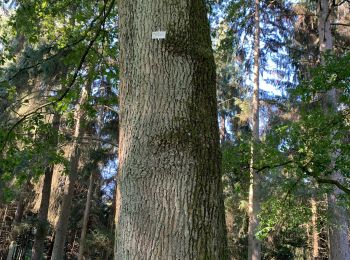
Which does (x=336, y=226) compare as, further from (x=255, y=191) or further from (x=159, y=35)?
(x=159, y=35)

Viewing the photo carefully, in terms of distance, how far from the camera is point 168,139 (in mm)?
1899

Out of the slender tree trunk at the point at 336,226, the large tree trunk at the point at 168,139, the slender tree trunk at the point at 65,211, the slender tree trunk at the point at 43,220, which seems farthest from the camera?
the slender tree trunk at the point at 43,220

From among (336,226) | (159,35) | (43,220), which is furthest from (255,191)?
(159,35)

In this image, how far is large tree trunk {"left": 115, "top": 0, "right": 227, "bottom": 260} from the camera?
179 centimetres

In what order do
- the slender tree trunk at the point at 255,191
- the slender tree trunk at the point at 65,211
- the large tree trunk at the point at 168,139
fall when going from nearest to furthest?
the large tree trunk at the point at 168,139, the slender tree trunk at the point at 65,211, the slender tree trunk at the point at 255,191

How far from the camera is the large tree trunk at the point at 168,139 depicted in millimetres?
1794

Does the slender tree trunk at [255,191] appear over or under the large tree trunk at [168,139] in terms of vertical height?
over

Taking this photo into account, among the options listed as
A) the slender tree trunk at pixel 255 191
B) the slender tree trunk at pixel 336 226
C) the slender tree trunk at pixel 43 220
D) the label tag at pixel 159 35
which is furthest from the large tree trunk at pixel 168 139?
the slender tree trunk at pixel 43 220

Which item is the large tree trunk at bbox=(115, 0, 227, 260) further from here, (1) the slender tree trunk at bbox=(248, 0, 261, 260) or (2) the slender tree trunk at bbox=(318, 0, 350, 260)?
(1) the slender tree trunk at bbox=(248, 0, 261, 260)

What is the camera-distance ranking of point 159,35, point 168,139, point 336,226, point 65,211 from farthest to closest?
point 65,211 < point 336,226 < point 159,35 < point 168,139

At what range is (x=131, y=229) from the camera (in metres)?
1.84

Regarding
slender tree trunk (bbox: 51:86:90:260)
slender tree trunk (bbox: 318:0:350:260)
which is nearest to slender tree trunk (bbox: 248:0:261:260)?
slender tree trunk (bbox: 318:0:350:260)

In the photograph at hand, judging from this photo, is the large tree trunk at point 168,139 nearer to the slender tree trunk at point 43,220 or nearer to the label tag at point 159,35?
the label tag at point 159,35

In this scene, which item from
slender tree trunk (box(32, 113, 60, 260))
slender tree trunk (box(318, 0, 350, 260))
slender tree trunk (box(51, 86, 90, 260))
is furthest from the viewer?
slender tree trunk (box(32, 113, 60, 260))
